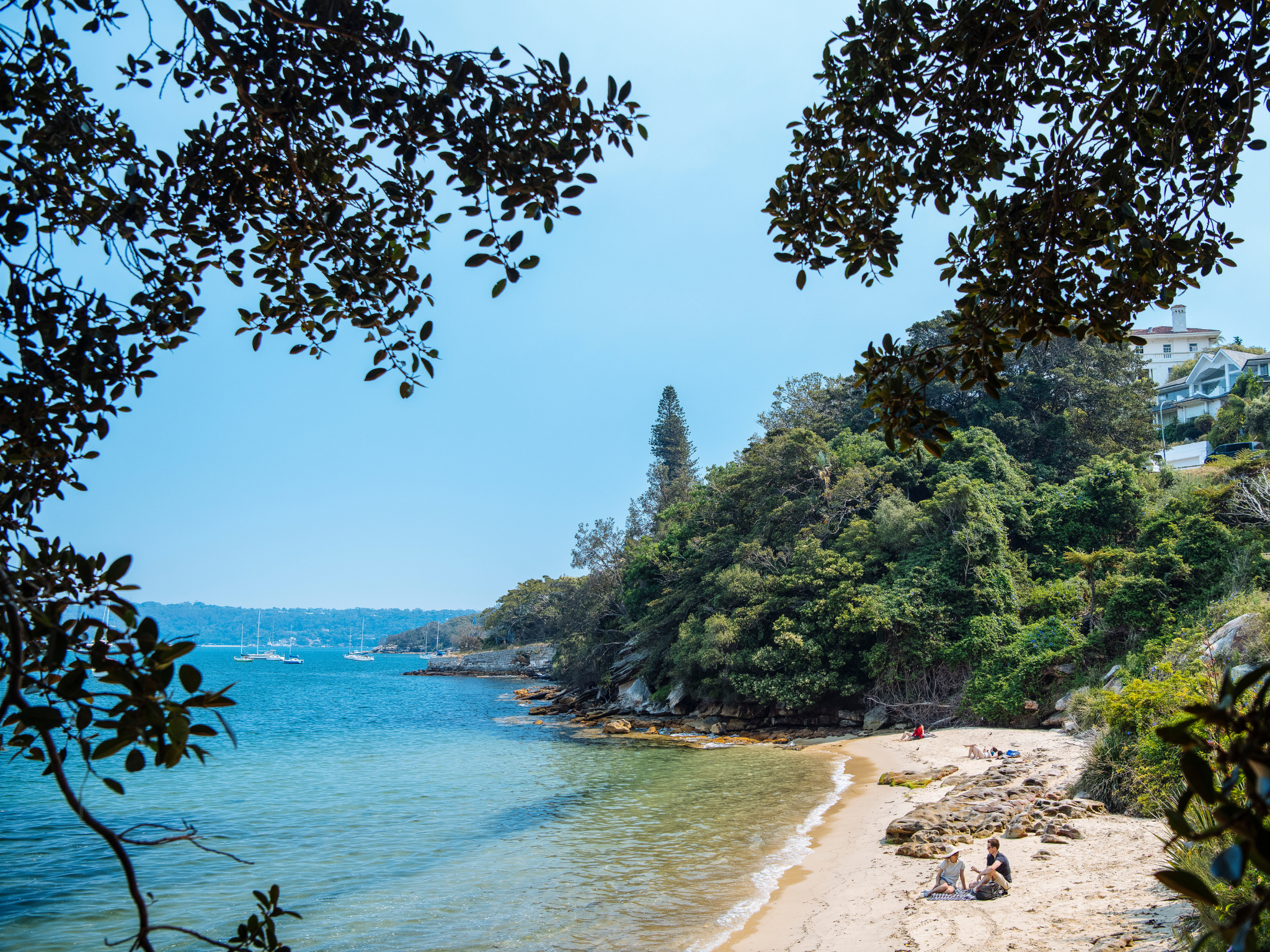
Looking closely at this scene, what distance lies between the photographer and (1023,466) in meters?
28.8

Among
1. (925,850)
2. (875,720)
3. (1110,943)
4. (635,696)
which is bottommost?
(635,696)

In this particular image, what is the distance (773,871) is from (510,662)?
62.7m

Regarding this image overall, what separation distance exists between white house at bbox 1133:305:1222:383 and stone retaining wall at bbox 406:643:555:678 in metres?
50.5

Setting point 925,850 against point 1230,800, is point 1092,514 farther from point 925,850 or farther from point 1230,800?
point 1230,800

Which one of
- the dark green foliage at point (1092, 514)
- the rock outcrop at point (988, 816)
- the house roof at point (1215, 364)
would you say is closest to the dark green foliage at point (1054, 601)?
the dark green foliage at point (1092, 514)

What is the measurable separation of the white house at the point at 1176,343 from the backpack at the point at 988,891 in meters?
57.4

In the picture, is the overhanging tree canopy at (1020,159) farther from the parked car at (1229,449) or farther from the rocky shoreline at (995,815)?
the parked car at (1229,449)

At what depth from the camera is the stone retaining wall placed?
221 ft

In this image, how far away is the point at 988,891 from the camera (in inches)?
302

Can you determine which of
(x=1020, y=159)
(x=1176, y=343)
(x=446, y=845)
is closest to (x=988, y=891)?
(x=1020, y=159)

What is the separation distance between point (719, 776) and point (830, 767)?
2.74 meters

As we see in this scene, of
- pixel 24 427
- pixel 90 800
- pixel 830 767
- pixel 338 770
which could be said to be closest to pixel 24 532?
pixel 24 427

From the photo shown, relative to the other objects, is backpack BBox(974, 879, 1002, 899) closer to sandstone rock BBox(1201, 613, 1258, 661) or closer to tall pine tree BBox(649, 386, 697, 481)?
sandstone rock BBox(1201, 613, 1258, 661)

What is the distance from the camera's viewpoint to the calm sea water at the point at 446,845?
29.5 feet
